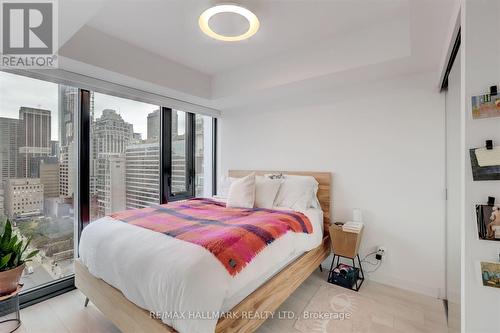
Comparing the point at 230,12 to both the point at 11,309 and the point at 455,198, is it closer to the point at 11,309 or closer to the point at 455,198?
the point at 455,198

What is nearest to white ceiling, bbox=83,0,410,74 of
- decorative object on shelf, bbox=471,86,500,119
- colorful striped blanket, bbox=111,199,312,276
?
decorative object on shelf, bbox=471,86,500,119

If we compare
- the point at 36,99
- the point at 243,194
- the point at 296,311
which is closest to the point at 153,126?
the point at 36,99

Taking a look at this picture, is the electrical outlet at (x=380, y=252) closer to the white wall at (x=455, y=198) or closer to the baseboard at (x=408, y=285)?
the baseboard at (x=408, y=285)

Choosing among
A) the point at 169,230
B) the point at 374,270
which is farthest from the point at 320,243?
the point at 169,230

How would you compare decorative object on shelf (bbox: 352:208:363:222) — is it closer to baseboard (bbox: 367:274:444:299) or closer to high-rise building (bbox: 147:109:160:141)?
baseboard (bbox: 367:274:444:299)

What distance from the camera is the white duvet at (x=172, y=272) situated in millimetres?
1205

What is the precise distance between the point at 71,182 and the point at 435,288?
3.91 metres

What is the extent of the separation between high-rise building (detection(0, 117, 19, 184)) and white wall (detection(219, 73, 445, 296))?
2.93 meters

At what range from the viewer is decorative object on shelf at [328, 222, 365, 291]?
233 cm

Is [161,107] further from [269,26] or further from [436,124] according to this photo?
[436,124]

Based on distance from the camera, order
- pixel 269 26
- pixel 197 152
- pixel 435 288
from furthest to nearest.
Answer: pixel 197 152
pixel 435 288
pixel 269 26

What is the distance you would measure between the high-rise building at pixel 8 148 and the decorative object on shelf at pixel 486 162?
3.34 meters

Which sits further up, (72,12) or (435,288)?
(72,12)

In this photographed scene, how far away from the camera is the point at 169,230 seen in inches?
68.4
